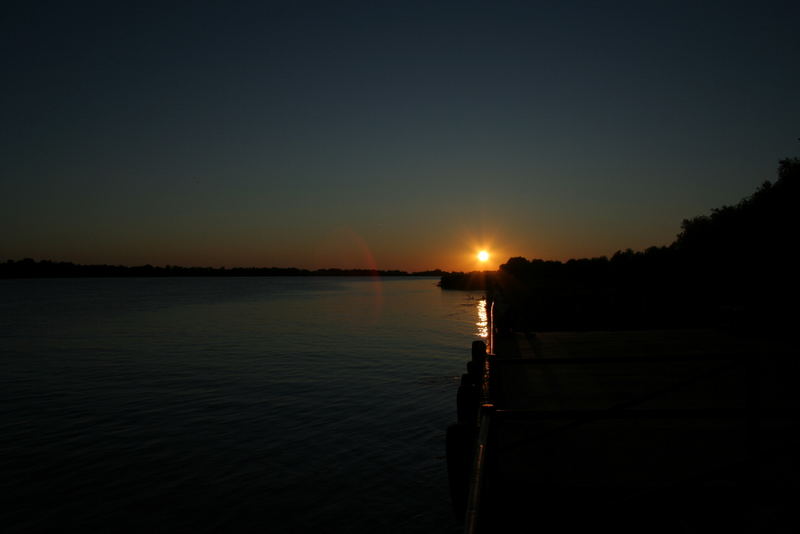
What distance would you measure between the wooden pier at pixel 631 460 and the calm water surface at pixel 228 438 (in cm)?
426

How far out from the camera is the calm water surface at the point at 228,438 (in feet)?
38.3

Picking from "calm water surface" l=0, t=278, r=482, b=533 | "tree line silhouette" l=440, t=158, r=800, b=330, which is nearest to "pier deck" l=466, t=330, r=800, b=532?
"calm water surface" l=0, t=278, r=482, b=533

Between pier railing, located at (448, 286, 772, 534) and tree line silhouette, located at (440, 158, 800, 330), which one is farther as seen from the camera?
tree line silhouette, located at (440, 158, 800, 330)

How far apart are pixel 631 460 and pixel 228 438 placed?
13102 millimetres

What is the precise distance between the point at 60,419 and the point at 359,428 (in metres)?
10.8

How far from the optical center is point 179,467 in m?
14.3

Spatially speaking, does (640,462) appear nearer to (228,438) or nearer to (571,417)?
(571,417)

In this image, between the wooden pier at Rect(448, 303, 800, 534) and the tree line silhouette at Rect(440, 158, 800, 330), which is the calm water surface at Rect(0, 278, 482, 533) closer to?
the wooden pier at Rect(448, 303, 800, 534)

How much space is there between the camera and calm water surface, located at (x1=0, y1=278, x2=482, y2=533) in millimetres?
11688

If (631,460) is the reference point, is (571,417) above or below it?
above

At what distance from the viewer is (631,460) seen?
6797 millimetres

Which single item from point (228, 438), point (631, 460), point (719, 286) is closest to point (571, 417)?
point (631, 460)

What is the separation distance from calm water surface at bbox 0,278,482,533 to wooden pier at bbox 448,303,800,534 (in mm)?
4263

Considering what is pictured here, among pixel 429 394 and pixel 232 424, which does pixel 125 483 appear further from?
pixel 429 394
